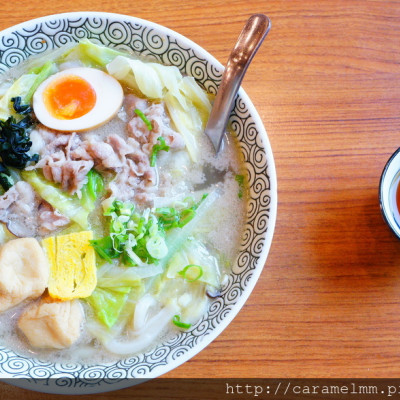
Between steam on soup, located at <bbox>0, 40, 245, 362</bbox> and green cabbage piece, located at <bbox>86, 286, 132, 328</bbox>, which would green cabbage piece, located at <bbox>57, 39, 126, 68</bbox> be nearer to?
steam on soup, located at <bbox>0, 40, 245, 362</bbox>

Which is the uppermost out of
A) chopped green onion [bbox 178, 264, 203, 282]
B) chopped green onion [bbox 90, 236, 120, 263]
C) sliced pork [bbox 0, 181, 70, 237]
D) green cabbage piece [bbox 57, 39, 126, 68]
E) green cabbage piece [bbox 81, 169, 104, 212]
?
green cabbage piece [bbox 57, 39, 126, 68]

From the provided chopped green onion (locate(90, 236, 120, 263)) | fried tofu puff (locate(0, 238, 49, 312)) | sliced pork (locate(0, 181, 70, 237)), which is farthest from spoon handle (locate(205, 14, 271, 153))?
fried tofu puff (locate(0, 238, 49, 312))

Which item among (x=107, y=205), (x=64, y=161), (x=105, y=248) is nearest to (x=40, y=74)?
(x=64, y=161)

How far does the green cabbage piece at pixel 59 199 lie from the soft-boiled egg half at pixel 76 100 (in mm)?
252

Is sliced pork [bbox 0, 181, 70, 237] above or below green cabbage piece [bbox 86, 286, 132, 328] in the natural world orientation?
above

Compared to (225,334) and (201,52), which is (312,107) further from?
(225,334)

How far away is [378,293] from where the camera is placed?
2043mm

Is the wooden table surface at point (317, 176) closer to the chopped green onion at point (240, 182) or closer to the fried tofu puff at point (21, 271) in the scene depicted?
the chopped green onion at point (240, 182)

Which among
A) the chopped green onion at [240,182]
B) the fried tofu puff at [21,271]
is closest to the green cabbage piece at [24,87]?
the fried tofu puff at [21,271]

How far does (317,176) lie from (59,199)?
116cm

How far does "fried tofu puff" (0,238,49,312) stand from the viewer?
1.81m

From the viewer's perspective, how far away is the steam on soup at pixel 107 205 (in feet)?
6.17

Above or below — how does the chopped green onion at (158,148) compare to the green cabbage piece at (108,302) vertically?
above

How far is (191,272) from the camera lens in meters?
1.97
